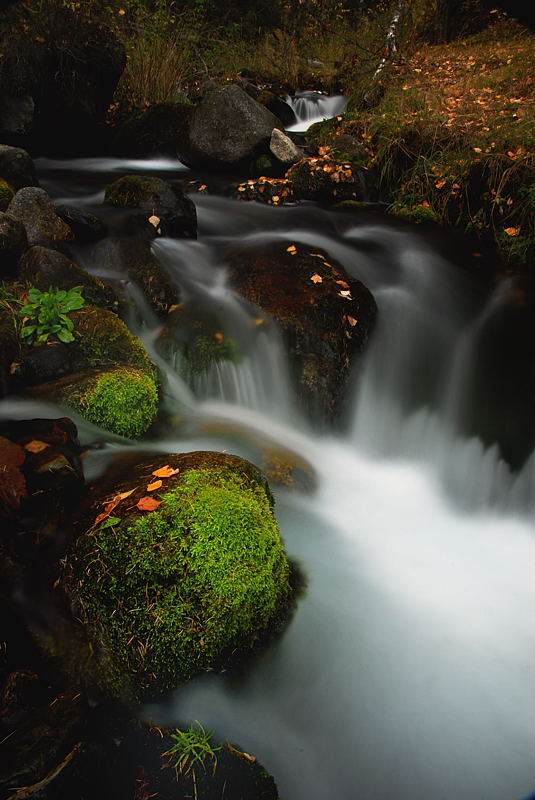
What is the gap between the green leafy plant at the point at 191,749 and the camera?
2.20m

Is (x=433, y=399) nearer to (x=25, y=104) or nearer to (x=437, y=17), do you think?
(x=25, y=104)

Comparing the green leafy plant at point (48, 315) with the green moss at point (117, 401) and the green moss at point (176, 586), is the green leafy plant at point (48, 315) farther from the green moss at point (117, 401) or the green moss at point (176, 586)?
the green moss at point (176, 586)

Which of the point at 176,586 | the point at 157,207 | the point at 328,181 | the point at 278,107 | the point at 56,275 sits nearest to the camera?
the point at 176,586

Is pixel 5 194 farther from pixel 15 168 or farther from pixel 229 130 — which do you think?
pixel 229 130

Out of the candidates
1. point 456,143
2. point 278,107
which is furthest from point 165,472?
point 278,107

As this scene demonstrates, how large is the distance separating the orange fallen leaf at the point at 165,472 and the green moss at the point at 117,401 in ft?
3.28

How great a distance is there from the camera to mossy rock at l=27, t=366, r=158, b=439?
12.8 feet

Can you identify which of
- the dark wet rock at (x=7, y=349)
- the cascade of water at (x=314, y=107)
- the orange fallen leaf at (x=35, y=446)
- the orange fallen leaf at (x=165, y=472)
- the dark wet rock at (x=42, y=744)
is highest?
the cascade of water at (x=314, y=107)

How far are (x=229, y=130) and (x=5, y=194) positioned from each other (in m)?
4.25

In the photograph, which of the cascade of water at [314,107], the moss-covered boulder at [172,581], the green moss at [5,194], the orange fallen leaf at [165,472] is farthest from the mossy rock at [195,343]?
the cascade of water at [314,107]

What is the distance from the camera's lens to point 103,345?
4453 mm

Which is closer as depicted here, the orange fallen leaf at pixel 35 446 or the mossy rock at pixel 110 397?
the orange fallen leaf at pixel 35 446

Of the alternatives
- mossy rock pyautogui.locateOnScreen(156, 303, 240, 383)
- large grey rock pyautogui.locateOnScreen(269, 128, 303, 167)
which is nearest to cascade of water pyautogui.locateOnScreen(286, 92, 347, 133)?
large grey rock pyautogui.locateOnScreen(269, 128, 303, 167)

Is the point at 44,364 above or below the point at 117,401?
above
